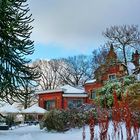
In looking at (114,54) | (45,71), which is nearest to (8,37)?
(114,54)

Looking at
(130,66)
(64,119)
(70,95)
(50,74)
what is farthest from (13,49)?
(50,74)

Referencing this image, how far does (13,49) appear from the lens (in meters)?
18.1

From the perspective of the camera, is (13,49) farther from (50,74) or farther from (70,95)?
(50,74)

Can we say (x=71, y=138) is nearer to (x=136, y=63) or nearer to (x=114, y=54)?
(x=114, y=54)

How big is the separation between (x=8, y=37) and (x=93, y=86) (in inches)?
1181

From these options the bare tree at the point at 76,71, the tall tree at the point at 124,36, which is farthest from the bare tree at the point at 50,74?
the tall tree at the point at 124,36

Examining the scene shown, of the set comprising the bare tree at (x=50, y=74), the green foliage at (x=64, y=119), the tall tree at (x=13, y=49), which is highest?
the bare tree at (x=50, y=74)

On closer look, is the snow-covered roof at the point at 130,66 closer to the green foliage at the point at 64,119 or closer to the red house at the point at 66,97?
the red house at the point at 66,97

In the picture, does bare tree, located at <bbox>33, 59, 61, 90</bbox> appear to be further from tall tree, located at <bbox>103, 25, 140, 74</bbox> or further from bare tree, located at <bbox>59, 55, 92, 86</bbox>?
tall tree, located at <bbox>103, 25, 140, 74</bbox>

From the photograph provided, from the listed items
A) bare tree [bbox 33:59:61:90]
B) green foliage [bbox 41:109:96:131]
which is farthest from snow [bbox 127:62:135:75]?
bare tree [bbox 33:59:61:90]

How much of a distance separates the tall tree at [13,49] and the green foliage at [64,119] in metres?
2.57

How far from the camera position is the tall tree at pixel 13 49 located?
17.8 meters

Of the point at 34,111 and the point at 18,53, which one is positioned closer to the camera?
the point at 18,53

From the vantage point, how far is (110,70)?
43031 millimetres
